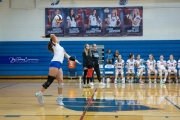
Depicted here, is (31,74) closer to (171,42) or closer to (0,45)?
(0,45)

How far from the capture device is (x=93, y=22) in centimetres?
1897

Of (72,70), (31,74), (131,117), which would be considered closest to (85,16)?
(72,70)

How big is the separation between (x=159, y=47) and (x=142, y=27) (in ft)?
5.46

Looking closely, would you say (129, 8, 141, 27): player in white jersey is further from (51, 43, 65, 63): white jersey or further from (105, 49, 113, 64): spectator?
(51, 43, 65, 63): white jersey

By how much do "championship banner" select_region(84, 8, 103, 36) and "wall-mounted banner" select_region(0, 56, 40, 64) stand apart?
12.3 feet

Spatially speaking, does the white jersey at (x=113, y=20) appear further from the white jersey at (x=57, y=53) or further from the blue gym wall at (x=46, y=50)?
the white jersey at (x=57, y=53)

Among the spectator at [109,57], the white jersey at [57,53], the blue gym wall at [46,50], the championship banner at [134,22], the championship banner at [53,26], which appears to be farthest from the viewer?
the championship banner at [53,26]

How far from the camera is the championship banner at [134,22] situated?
61.4 feet

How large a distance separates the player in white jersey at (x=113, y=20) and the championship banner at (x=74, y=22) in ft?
5.66

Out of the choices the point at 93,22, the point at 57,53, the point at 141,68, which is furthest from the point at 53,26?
the point at 57,53

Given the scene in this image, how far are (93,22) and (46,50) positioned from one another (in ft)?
11.6

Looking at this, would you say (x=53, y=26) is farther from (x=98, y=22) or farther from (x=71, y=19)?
(x=98, y=22)

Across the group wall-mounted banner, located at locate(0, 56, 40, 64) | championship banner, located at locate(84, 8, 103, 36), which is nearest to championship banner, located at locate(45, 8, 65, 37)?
championship banner, located at locate(84, 8, 103, 36)

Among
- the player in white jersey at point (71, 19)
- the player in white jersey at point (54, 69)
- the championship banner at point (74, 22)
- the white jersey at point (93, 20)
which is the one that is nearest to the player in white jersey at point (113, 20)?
the white jersey at point (93, 20)
